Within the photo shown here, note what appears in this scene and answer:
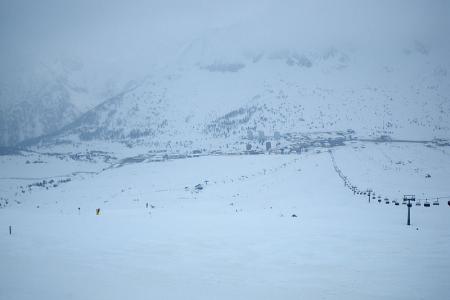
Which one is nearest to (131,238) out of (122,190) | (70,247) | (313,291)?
(70,247)

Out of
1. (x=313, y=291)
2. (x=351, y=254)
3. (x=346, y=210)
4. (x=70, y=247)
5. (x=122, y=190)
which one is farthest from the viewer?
(x=122, y=190)

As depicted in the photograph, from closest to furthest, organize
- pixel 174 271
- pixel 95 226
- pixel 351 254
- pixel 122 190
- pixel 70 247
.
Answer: pixel 174 271 < pixel 351 254 < pixel 70 247 < pixel 95 226 < pixel 122 190

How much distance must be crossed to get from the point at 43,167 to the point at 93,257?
151 metres

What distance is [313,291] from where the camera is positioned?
1930 cm

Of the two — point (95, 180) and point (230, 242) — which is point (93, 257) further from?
point (95, 180)

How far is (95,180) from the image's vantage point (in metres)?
112

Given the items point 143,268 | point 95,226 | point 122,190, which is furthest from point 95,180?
point 143,268

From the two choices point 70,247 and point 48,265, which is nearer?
point 48,265

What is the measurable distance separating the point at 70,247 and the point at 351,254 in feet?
67.4

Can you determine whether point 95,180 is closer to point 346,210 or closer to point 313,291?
point 346,210

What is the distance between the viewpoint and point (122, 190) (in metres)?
90.2

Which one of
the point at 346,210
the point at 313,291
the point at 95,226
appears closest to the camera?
the point at 313,291

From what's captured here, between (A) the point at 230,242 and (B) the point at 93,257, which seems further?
(A) the point at 230,242

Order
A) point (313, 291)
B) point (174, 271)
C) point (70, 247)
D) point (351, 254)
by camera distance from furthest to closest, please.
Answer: point (70, 247), point (351, 254), point (174, 271), point (313, 291)
